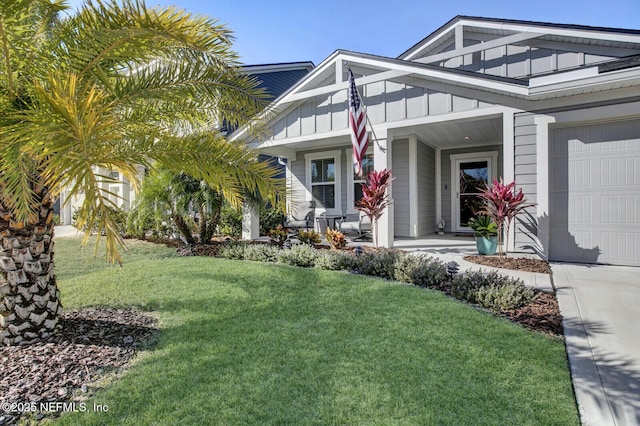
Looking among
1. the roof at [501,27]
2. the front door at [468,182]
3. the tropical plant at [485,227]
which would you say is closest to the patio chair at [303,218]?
the front door at [468,182]

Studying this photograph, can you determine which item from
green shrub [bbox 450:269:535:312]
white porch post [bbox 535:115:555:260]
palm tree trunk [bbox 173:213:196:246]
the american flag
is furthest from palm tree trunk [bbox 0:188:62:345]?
white porch post [bbox 535:115:555:260]

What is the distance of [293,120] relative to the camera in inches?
371

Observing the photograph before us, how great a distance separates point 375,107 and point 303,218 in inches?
159

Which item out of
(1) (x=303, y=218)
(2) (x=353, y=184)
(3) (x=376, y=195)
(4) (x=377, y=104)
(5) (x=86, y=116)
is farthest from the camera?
(2) (x=353, y=184)

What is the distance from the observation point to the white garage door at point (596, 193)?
5781mm

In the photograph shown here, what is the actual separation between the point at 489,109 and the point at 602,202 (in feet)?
8.41

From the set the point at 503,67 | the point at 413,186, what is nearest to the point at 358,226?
the point at 413,186

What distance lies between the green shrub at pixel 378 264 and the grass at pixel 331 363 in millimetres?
638

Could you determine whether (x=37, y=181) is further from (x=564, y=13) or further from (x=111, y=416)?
(x=564, y=13)

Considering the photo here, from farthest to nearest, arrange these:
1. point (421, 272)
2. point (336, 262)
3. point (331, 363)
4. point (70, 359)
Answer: point (336, 262), point (421, 272), point (70, 359), point (331, 363)

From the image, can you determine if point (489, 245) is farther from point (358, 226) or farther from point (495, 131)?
point (495, 131)

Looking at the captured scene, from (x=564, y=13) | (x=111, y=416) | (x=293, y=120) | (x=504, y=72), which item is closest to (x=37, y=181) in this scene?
(x=111, y=416)

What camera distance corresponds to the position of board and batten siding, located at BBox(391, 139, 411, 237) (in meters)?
9.87

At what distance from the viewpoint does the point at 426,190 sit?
10625mm
